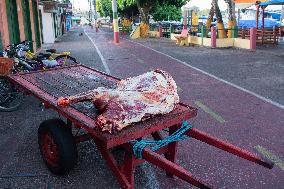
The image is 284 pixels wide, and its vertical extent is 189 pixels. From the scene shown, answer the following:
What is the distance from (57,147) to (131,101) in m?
1.25

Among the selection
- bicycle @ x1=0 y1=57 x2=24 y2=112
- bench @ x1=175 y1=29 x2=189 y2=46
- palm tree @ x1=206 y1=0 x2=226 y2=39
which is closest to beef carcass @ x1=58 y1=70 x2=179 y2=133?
bicycle @ x1=0 y1=57 x2=24 y2=112

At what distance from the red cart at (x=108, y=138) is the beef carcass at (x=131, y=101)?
11 cm

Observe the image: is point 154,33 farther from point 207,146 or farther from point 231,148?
point 231,148

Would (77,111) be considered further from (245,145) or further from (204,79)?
(204,79)

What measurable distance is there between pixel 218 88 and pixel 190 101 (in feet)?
6.17

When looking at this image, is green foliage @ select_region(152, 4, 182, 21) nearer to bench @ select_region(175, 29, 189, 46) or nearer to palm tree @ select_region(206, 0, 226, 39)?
palm tree @ select_region(206, 0, 226, 39)

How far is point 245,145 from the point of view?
564 centimetres

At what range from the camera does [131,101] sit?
12.9 ft

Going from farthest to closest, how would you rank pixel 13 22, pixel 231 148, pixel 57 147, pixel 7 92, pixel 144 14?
pixel 144 14, pixel 13 22, pixel 7 92, pixel 57 147, pixel 231 148

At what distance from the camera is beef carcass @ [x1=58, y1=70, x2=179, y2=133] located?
11.9 ft

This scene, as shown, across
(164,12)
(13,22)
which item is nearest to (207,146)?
(13,22)

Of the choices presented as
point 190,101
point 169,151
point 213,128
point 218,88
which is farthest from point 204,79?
point 169,151

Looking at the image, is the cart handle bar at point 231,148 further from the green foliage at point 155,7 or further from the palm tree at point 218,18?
the green foliage at point 155,7

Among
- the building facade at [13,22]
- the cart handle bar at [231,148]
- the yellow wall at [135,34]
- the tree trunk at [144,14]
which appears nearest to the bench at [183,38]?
the yellow wall at [135,34]
